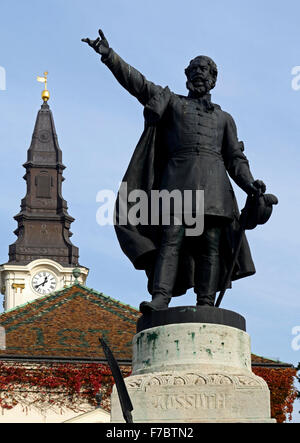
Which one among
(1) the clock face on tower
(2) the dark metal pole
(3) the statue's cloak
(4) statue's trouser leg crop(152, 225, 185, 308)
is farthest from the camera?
(1) the clock face on tower

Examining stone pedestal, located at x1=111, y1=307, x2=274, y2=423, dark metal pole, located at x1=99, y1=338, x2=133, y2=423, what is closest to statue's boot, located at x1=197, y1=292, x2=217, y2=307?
stone pedestal, located at x1=111, y1=307, x2=274, y2=423

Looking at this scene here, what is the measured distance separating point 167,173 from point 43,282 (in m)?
71.1

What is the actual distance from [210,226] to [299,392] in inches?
958

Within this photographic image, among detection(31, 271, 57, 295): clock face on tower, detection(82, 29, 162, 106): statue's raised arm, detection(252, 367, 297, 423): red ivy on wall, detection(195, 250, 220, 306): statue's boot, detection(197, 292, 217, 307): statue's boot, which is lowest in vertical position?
detection(197, 292, 217, 307): statue's boot

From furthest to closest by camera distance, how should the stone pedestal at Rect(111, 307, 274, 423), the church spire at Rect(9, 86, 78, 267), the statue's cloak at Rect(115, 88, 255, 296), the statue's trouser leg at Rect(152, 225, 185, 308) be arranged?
1. the church spire at Rect(9, 86, 78, 267)
2. the statue's cloak at Rect(115, 88, 255, 296)
3. the statue's trouser leg at Rect(152, 225, 185, 308)
4. the stone pedestal at Rect(111, 307, 274, 423)

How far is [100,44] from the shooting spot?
9.56m

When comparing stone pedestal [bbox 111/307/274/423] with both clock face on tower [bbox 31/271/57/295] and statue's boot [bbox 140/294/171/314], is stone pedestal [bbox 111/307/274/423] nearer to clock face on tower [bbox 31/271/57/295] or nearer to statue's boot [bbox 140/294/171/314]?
statue's boot [bbox 140/294/171/314]

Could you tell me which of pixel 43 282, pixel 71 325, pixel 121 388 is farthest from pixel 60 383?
pixel 43 282

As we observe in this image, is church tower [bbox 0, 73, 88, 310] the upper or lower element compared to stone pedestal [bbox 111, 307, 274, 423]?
upper

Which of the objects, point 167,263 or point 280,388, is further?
point 280,388

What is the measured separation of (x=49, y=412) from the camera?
34000 mm

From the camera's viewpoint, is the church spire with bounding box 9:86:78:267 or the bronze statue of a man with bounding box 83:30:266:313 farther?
the church spire with bounding box 9:86:78:267

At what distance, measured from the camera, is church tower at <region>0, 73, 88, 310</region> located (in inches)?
3167

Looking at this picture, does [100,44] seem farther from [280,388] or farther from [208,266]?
[280,388]
